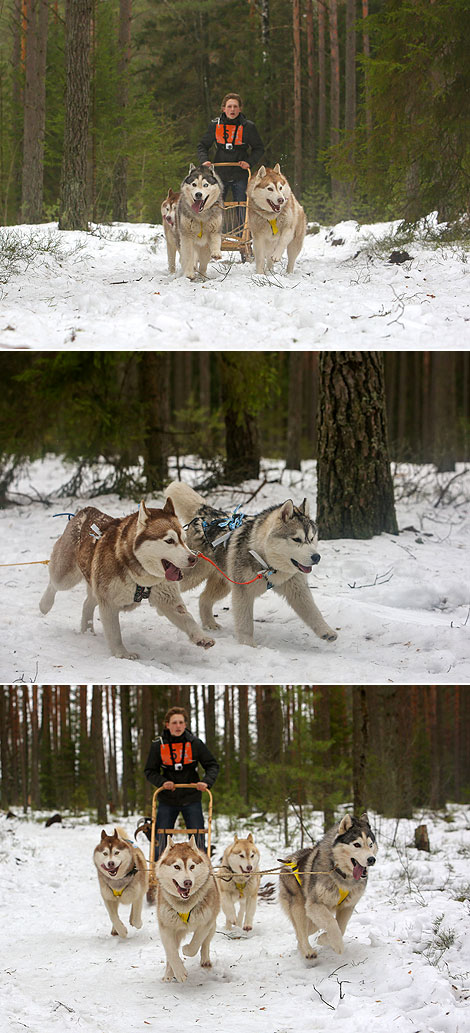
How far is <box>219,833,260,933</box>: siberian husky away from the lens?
7.94 metres

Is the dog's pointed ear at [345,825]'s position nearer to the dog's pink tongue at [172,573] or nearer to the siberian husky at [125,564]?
the siberian husky at [125,564]

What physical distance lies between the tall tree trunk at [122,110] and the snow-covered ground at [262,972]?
8556 millimetres

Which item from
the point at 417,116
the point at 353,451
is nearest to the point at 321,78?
the point at 417,116

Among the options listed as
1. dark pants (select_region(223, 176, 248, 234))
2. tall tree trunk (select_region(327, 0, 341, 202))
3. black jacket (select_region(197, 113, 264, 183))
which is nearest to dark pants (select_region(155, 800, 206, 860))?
dark pants (select_region(223, 176, 248, 234))

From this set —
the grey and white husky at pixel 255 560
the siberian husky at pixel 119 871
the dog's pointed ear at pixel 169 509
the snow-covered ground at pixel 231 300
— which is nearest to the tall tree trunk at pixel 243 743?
the siberian husky at pixel 119 871

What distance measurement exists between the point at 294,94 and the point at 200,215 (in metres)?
3.49

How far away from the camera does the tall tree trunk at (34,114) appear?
11.1m

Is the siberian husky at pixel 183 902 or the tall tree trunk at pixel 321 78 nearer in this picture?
the siberian husky at pixel 183 902

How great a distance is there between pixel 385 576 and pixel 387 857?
5.67 metres

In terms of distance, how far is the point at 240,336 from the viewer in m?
7.41

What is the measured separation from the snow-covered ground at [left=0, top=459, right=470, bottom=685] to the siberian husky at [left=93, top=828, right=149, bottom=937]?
2.30 metres

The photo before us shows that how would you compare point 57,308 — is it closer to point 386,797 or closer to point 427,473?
point 427,473

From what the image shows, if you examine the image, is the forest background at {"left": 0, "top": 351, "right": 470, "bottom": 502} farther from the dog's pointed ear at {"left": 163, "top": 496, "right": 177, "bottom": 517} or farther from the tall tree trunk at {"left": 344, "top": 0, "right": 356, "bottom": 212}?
the tall tree trunk at {"left": 344, "top": 0, "right": 356, "bottom": 212}

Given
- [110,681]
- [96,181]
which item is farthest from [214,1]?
[110,681]
